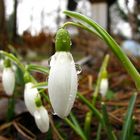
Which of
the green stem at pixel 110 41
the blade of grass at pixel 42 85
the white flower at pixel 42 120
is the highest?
the green stem at pixel 110 41

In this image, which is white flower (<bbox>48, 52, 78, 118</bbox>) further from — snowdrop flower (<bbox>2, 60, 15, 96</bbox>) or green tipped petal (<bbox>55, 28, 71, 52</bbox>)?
snowdrop flower (<bbox>2, 60, 15, 96</bbox>)

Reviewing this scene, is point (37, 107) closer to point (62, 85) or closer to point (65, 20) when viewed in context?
point (62, 85)

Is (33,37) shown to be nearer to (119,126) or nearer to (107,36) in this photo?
(119,126)

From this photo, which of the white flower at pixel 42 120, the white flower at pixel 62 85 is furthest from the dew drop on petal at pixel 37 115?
the white flower at pixel 62 85

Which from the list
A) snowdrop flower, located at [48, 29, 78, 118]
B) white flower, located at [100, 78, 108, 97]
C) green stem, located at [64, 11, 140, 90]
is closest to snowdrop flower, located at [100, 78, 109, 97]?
white flower, located at [100, 78, 108, 97]

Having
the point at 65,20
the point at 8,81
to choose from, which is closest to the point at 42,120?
the point at 8,81

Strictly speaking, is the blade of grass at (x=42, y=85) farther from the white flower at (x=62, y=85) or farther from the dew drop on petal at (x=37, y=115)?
the white flower at (x=62, y=85)

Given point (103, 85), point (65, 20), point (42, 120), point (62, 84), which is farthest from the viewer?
point (65, 20)
